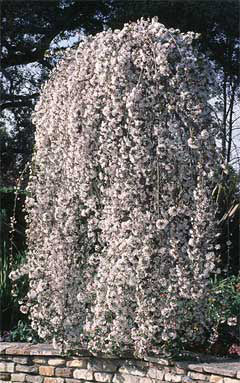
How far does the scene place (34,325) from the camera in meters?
4.41

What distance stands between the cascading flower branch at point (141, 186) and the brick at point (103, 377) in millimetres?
174

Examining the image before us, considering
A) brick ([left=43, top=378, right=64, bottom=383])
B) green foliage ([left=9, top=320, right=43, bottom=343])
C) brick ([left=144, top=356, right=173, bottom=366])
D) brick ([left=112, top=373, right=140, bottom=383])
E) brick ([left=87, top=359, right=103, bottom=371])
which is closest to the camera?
brick ([left=144, top=356, right=173, bottom=366])

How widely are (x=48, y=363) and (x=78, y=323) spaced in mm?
348

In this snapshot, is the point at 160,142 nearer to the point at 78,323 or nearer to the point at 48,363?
the point at 78,323

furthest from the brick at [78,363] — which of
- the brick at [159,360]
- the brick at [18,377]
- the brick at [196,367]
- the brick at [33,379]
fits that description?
the brick at [196,367]

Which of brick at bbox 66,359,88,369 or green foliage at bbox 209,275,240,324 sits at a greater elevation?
green foliage at bbox 209,275,240,324

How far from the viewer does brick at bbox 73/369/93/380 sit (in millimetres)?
4147

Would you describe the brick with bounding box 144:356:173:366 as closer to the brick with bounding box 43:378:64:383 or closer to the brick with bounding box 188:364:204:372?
the brick with bounding box 188:364:204:372

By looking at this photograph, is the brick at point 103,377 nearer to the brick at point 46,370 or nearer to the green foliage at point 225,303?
the brick at point 46,370

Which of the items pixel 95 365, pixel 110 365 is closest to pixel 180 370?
pixel 110 365

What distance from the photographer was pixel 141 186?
3842 mm

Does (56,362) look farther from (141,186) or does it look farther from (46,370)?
(141,186)

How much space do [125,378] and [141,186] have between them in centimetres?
116

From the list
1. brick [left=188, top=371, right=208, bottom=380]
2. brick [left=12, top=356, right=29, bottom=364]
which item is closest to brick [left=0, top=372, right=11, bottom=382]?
brick [left=12, top=356, right=29, bottom=364]
